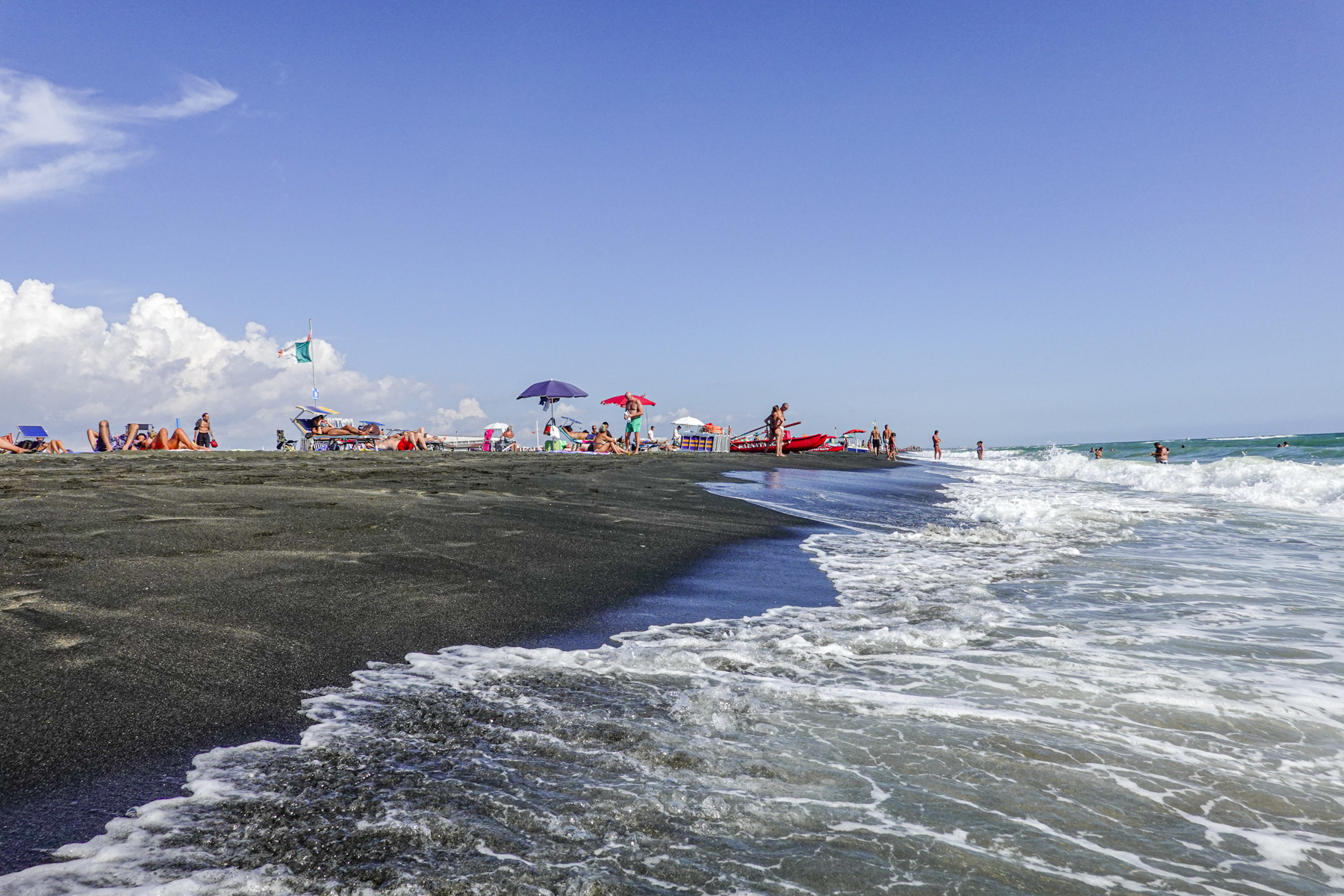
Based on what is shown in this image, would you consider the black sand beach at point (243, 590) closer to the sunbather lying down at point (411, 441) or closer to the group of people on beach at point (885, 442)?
the sunbather lying down at point (411, 441)

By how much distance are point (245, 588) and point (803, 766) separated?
10.6ft

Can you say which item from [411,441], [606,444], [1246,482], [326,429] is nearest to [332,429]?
[326,429]

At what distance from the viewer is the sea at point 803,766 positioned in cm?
171

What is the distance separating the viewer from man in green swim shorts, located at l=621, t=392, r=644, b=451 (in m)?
29.1

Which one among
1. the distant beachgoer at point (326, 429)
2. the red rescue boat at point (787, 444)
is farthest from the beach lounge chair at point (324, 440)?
the red rescue boat at point (787, 444)

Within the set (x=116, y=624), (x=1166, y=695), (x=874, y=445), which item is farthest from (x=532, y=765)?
Result: (x=874, y=445)

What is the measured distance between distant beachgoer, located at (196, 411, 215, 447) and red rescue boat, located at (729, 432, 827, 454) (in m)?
23.8

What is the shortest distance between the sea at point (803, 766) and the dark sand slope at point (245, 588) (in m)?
A: 0.36

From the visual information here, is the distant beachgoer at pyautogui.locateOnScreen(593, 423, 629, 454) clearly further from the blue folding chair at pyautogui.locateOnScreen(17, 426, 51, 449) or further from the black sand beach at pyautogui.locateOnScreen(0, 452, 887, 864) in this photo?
the blue folding chair at pyautogui.locateOnScreen(17, 426, 51, 449)

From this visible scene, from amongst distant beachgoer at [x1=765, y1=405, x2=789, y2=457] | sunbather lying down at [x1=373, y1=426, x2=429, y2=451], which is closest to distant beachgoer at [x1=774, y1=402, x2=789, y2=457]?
distant beachgoer at [x1=765, y1=405, x2=789, y2=457]

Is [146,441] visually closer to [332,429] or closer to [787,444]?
[332,429]

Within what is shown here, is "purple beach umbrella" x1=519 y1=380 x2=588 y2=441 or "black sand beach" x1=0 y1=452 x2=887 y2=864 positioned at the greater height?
"purple beach umbrella" x1=519 y1=380 x2=588 y2=441

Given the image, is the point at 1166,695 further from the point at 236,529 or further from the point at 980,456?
the point at 980,456

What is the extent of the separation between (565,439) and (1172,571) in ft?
106
